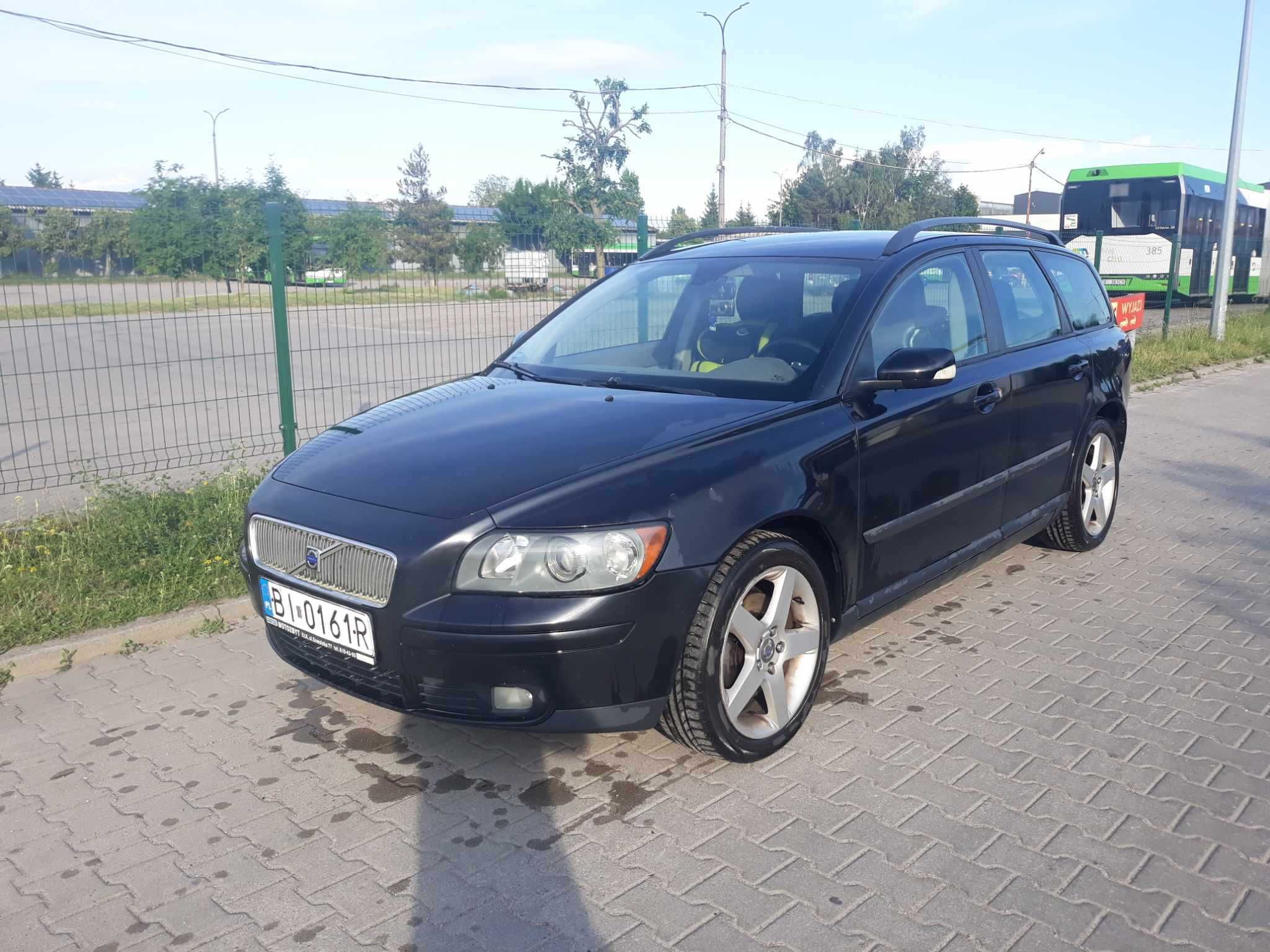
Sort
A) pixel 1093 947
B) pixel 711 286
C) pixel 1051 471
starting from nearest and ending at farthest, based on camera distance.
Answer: pixel 1093 947, pixel 711 286, pixel 1051 471

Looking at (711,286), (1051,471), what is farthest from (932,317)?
(1051,471)

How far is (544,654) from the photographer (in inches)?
118

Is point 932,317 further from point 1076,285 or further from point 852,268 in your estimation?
point 1076,285

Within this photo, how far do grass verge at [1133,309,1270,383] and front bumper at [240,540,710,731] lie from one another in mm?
12454

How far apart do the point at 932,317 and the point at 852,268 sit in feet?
1.41

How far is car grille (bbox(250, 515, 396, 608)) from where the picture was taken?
3148 millimetres

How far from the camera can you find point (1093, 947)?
2.59 m

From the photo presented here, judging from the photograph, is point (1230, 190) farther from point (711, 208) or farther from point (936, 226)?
point (711, 208)

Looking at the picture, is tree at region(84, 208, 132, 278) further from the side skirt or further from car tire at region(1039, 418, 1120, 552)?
car tire at region(1039, 418, 1120, 552)

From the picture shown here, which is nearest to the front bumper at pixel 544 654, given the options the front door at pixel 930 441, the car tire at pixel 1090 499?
the front door at pixel 930 441

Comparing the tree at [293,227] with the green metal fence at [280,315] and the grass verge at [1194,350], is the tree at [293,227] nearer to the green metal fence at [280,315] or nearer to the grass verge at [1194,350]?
the green metal fence at [280,315]

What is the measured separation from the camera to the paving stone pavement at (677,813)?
273cm

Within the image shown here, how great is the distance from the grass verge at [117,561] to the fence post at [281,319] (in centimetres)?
72

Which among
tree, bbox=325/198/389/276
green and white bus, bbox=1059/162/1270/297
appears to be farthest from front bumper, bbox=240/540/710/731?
green and white bus, bbox=1059/162/1270/297
